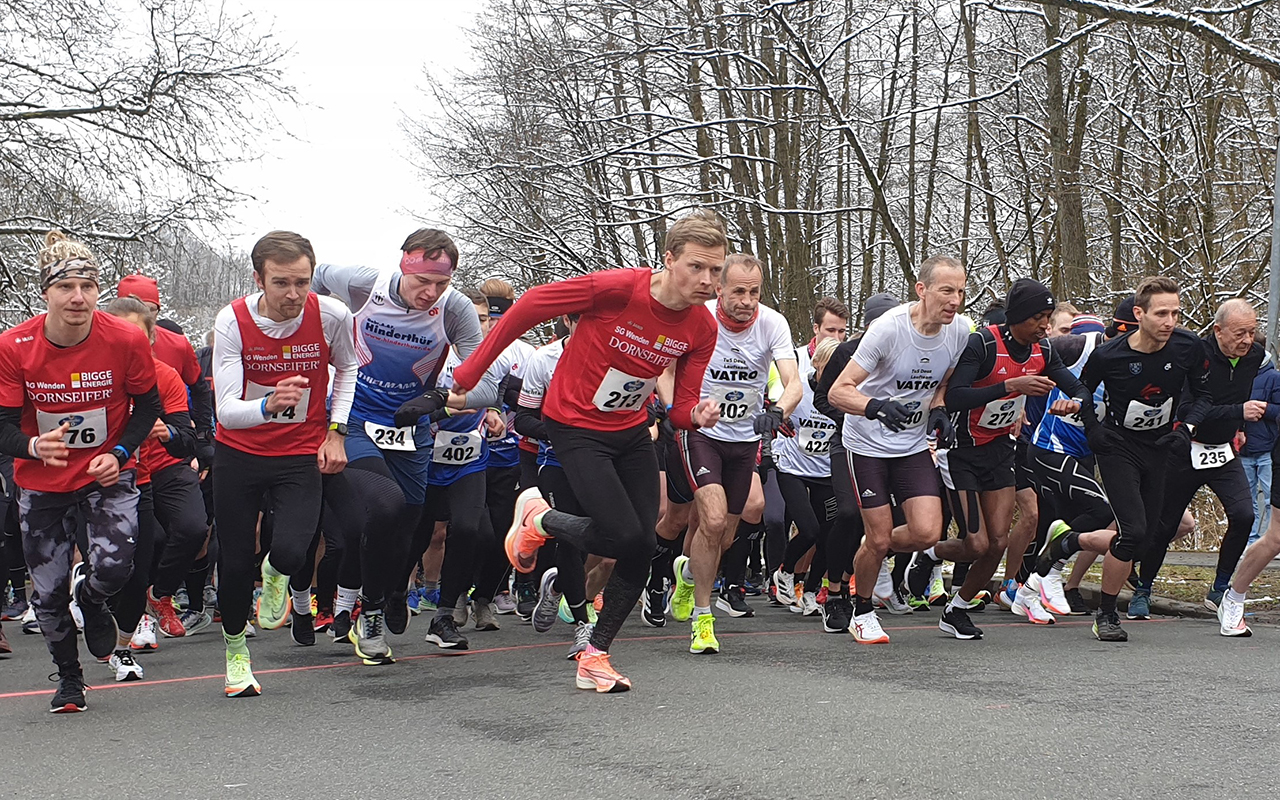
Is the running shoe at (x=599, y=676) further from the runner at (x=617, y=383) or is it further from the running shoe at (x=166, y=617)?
the running shoe at (x=166, y=617)

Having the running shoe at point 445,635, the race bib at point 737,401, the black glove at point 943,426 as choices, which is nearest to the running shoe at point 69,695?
the running shoe at point 445,635

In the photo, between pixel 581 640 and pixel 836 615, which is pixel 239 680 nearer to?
pixel 581 640

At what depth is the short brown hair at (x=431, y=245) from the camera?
7.36 m

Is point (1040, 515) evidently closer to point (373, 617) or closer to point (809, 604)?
point (809, 604)

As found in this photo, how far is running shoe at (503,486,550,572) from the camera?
6.98 metres

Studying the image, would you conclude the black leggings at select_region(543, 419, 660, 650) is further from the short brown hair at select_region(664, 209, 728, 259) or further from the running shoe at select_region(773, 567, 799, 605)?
the running shoe at select_region(773, 567, 799, 605)

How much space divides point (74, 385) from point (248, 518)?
38.2 inches

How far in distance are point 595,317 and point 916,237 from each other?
832 inches

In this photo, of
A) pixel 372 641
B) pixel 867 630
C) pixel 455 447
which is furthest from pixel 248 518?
pixel 867 630

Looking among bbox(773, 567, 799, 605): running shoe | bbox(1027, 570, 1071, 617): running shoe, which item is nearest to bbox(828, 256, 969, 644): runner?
bbox(1027, 570, 1071, 617): running shoe

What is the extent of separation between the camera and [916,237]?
26953 mm

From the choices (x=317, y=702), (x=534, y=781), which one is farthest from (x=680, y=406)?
(x=534, y=781)

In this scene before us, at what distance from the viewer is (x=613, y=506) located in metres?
6.48

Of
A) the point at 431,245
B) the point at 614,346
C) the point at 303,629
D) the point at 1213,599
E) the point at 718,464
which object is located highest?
the point at 431,245
